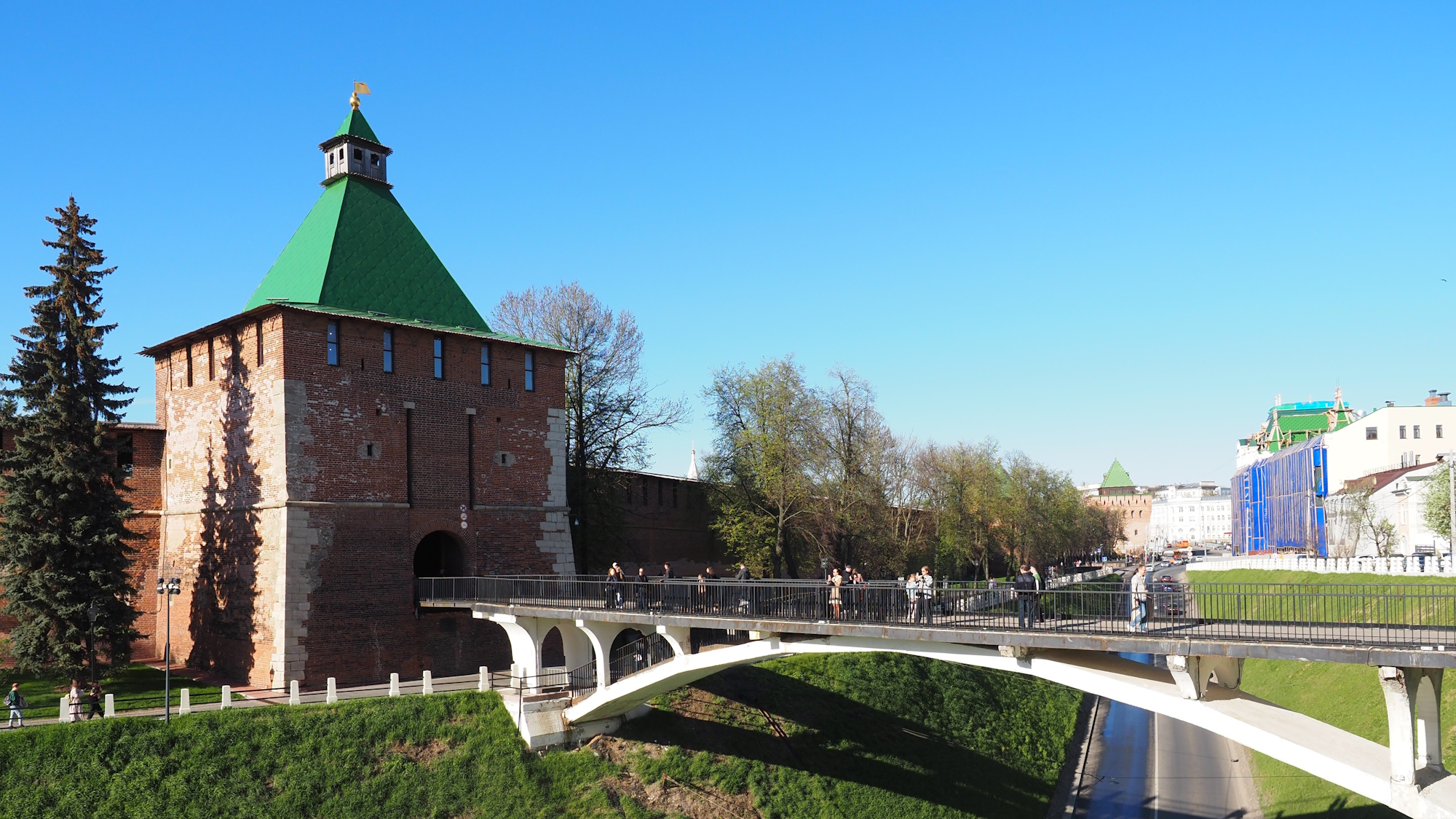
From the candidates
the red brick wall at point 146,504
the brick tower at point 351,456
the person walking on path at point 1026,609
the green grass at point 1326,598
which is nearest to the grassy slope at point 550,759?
the brick tower at point 351,456

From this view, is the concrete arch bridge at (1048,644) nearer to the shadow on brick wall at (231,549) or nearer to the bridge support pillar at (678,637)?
the bridge support pillar at (678,637)

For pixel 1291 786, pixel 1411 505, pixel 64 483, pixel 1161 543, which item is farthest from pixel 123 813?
pixel 1161 543

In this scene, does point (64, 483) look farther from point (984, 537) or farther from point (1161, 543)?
point (1161, 543)

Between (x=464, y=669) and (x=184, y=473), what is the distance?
10420 millimetres

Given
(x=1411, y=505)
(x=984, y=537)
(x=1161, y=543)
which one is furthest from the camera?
(x=1161, y=543)

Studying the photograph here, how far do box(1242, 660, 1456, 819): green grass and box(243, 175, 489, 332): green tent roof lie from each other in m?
25.7

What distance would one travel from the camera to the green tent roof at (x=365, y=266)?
29.7 metres

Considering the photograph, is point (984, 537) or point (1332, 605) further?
point (984, 537)

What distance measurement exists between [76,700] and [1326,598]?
23.5 meters

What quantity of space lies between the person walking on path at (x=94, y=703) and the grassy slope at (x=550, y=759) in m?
2.36

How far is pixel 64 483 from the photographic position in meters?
24.0

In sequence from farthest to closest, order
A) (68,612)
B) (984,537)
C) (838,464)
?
(984,537), (838,464), (68,612)

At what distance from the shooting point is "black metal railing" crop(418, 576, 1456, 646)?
14617 mm

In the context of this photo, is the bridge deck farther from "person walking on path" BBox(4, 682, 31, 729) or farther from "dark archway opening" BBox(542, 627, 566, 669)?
"person walking on path" BBox(4, 682, 31, 729)
